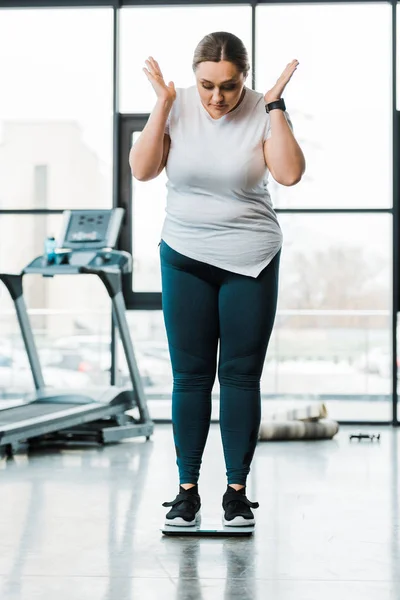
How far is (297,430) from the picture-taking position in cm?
423

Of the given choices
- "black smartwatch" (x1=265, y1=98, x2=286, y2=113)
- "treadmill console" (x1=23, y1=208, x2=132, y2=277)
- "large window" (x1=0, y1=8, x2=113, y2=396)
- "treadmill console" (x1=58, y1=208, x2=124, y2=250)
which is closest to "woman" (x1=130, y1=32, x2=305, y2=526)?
"black smartwatch" (x1=265, y1=98, x2=286, y2=113)

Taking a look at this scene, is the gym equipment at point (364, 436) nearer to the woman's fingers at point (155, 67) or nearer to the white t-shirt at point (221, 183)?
the white t-shirt at point (221, 183)

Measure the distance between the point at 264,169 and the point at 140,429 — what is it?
227 centimetres

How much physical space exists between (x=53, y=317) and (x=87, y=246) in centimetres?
102

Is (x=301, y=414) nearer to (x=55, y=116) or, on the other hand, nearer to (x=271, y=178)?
(x=271, y=178)

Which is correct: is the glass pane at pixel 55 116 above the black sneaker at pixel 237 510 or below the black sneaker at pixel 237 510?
above

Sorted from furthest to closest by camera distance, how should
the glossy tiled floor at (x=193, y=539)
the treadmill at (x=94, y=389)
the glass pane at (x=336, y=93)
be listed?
the glass pane at (x=336, y=93) → the treadmill at (x=94, y=389) → the glossy tiled floor at (x=193, y=539)

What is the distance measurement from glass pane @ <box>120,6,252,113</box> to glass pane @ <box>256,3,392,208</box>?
0.21 metres

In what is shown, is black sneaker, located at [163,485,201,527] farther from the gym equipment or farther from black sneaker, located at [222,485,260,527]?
the gym equipment

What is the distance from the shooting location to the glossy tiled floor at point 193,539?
1.83 meters

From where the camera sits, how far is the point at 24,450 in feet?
12.7

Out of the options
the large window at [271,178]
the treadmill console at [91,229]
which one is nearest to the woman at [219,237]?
the treadmill console at [91,229]

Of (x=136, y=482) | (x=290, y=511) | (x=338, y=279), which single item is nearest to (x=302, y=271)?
(x=338, y=279)

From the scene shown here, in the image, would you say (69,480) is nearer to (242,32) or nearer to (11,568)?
(11,568)
